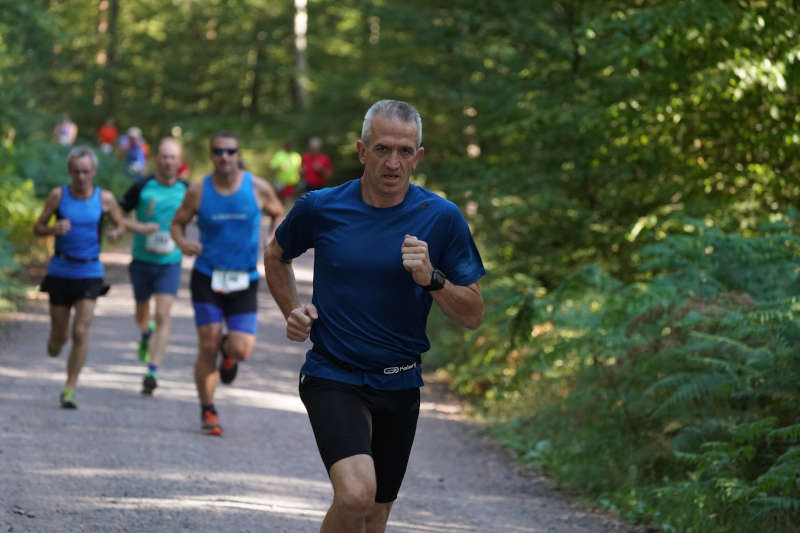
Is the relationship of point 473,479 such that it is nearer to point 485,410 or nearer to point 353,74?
point 485,410

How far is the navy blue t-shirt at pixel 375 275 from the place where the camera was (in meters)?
4.45

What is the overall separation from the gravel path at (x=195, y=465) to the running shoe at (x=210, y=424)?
0.15m

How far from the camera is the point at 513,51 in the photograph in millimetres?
12953

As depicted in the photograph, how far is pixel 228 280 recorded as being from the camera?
8789 millimetres

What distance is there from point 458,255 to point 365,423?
738mm

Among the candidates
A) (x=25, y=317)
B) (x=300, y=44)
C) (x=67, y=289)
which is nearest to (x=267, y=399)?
(x=67, y=289)

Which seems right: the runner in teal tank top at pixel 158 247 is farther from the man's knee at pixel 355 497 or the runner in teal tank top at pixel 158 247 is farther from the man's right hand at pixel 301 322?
the man's knee at pixel 355 497

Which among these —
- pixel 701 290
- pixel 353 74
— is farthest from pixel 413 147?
pixel 353 74

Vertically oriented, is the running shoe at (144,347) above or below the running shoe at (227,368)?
below

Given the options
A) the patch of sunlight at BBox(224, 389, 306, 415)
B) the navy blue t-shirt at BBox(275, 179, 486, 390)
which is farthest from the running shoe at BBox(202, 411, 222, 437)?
the navy blue t-shirt at BBox(275, 179, 486, 390)

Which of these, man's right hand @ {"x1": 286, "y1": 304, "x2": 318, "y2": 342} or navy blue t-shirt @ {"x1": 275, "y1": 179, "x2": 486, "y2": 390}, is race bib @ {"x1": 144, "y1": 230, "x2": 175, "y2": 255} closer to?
navy blue t-shirt @ {"x1": 275, "y1": 179, "x2": 486, "y2": 390}

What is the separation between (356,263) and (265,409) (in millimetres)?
6894

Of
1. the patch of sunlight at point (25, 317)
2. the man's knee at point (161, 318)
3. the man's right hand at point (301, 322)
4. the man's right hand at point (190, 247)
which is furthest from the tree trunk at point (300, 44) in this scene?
the man's right hand at point (301, 322)

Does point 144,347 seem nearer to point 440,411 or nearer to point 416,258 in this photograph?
point 440,411
